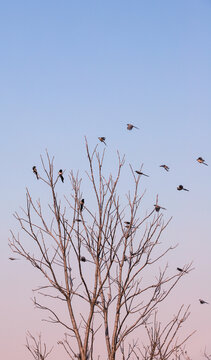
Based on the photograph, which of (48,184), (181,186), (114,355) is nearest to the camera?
(114,355)

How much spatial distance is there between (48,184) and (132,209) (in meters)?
1.09

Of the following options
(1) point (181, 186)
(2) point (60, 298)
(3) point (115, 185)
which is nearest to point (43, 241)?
(2) point (60, 298)

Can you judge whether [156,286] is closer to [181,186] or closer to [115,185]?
[115,185]

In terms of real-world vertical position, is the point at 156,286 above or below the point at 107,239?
below

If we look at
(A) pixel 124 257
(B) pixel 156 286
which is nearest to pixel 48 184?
(A) pixel 124 257

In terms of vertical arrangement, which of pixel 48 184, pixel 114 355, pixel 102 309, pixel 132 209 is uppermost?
pixel 48 184

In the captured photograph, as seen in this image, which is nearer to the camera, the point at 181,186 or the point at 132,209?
the point at 132,209

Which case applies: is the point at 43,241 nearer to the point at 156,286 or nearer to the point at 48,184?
the point at 48,184

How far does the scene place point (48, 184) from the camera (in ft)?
20.5

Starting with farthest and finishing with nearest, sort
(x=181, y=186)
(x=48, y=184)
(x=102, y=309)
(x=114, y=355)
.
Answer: (x=181, y=186), (x=48, y=184), (x=102, y=309), (x=114, y=355)

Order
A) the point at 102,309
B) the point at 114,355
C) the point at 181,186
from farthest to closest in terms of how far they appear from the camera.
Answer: the point at 181,186
the point at 102,309
the point at 114,355

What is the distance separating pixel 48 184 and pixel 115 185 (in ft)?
2.75

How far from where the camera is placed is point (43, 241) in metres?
6.00

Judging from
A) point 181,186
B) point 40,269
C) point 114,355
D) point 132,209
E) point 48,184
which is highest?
point 181,186
